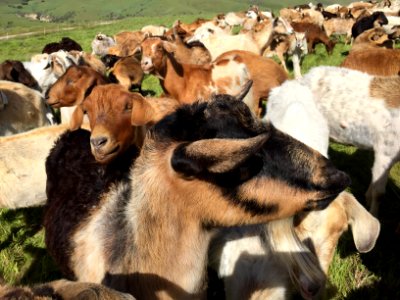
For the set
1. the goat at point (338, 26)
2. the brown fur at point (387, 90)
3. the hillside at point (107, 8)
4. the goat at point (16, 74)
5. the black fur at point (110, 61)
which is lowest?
the hillside at point (107, 8)

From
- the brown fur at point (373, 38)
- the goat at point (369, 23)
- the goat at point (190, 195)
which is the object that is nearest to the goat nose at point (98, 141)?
the goat at point (190, 195)

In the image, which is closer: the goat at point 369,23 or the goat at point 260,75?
the goat at point 260,75

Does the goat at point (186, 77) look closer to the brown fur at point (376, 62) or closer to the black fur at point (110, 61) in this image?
the brown fur at point (376, 62)

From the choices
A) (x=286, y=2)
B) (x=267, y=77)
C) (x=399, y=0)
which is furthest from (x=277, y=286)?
(x=286, y=2)

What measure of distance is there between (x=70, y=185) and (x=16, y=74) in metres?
8.38

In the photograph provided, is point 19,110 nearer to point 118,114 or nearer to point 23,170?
point 23,170

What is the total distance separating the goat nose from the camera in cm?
377

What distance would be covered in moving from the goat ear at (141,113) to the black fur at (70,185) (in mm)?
479

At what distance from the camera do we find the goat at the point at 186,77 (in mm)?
7637

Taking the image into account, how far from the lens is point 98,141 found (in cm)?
381

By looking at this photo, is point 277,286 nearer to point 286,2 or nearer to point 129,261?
point 129,261

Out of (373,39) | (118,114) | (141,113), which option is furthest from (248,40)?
(118,114)

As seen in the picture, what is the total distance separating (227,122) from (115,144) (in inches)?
92.1

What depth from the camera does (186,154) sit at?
1796mm
